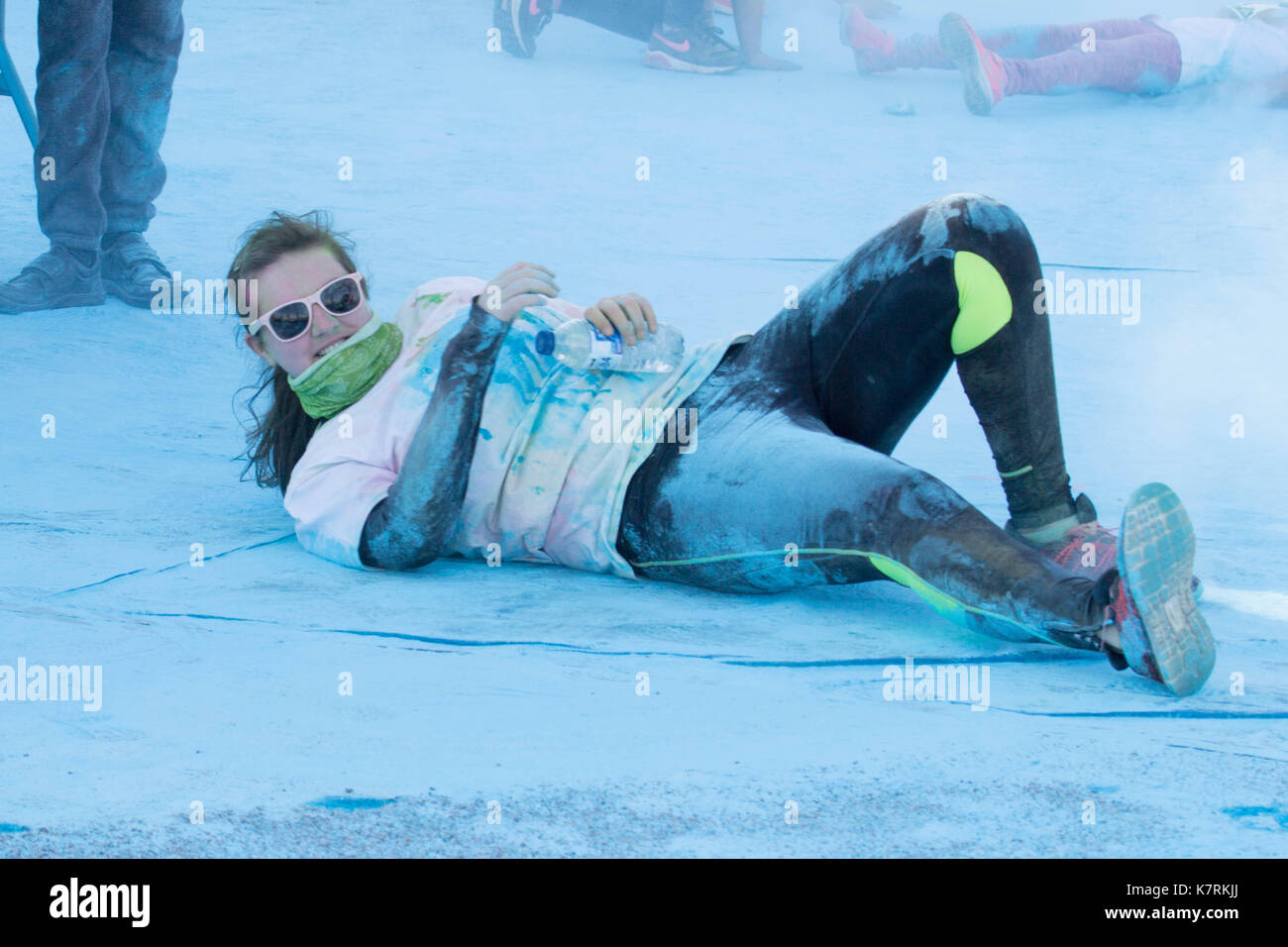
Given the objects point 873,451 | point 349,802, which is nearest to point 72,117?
point 873,451

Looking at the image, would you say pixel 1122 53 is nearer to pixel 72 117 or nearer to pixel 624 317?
pixel 72 117

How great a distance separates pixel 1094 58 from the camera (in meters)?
6.29

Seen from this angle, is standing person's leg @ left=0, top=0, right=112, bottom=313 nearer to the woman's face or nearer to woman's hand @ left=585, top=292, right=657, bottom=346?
the woman's face

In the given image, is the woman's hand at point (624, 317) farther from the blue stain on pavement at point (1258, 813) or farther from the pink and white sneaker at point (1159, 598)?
the blue stain on pavement at point (1258, 813)

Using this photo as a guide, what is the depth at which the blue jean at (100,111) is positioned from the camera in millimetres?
3566

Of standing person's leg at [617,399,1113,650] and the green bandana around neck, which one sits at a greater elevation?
the green bandana around neck

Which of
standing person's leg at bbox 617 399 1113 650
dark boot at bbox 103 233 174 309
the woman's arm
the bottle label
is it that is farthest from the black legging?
dark boot at bbox 103 233 174 309

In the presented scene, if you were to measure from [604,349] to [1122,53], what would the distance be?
5.16m

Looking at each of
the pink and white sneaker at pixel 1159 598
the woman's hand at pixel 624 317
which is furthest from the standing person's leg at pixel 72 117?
the pink and white sneaker at pixel 1159 598

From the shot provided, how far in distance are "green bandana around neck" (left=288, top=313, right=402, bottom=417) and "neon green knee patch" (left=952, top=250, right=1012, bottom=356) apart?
2.92 ft

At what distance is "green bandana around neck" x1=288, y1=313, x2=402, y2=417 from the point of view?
2.09 metres

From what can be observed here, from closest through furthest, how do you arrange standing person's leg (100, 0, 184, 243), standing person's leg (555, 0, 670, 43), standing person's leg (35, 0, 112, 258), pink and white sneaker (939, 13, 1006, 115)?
standing person's leg (35, 0, 112, 258) < standing person's leg (100, 0, 184, 243) < pink and white sneaker (939, 13, 1006, 115) < standing person's leg (555, 0, 670, 43)

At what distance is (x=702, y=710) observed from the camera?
1.58 metres
